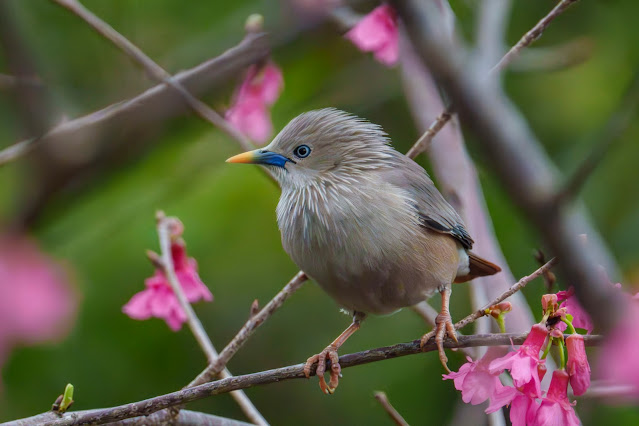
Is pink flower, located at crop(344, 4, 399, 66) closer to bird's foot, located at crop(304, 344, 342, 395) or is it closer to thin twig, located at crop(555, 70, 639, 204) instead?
bird's foot, located at crop(304, 344, 342, 395)

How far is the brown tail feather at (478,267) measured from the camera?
3166mm

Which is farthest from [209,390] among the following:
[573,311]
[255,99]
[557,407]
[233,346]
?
[255,99]

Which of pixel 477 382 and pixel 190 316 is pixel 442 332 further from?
pixel 190 316

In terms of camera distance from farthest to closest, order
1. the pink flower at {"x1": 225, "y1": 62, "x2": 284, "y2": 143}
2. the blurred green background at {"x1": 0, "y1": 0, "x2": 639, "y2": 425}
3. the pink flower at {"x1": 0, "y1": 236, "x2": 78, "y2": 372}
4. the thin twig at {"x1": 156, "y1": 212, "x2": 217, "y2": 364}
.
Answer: the blurred green background at {"x1": 0, "y1": 0, "x2": 639, "y2": 425} < the pink flower at {"x1": 225, "y1": 62, "x2": 284, "y2": 143} < the thin twig at {"x1": 156, "y1": 212, "x2": 217, "y2": 364} < the pink flower at {"x1": 0, "y1": 236, "x2": 78, "y2": 372}

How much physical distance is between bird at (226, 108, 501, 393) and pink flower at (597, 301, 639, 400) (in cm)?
96

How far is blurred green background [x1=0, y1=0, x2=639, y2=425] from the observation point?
4562 mm

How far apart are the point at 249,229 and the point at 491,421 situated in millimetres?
2389

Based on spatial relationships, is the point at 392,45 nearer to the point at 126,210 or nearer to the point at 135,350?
the point at 126,210

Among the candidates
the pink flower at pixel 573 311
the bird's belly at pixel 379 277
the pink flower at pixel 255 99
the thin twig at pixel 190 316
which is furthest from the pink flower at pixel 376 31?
the pink flower at pixel 573 311

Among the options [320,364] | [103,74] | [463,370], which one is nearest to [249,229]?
[103,74]

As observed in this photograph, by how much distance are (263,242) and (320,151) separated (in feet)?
6.33

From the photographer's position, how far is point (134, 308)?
2.93 metres

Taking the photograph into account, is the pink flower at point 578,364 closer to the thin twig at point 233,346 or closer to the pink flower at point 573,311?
the pink flower at point 573,311

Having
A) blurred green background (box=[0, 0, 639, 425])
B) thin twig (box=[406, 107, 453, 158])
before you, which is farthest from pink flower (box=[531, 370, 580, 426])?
blurred green background (box=[0, 0, 639, 425])
